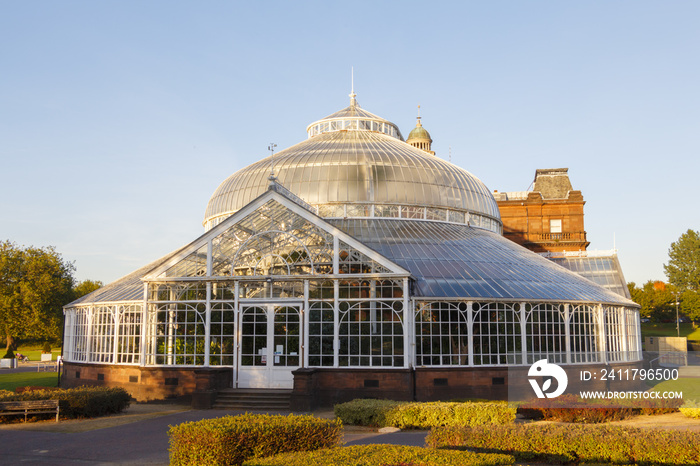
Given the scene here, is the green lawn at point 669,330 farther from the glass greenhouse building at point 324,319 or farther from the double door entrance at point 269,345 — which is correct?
the double door entrance at point 269,345

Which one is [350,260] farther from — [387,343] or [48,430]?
[48,430]

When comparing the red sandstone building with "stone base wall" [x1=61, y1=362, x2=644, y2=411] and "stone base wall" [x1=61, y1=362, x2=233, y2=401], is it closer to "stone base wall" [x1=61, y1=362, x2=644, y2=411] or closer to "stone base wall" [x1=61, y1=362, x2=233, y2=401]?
"stone base wall" [x1=61, y1=362, x2=644, y2=411]

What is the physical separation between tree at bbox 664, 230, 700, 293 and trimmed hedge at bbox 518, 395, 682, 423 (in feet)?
268

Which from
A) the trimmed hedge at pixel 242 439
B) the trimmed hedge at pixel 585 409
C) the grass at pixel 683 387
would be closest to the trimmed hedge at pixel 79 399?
the trimmed hedge at pixel 242 439

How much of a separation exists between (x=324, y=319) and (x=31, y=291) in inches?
1666

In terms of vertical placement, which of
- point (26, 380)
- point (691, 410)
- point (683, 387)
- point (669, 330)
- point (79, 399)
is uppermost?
point (669, 330)

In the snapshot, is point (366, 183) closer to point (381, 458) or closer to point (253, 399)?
point (253, 399)

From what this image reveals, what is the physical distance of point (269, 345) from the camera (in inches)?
967

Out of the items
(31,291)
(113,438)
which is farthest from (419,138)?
(113,438)

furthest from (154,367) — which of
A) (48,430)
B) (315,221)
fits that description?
(315,221)

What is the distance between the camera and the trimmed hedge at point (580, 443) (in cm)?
1225

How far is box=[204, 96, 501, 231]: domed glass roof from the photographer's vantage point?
33062 millimetres

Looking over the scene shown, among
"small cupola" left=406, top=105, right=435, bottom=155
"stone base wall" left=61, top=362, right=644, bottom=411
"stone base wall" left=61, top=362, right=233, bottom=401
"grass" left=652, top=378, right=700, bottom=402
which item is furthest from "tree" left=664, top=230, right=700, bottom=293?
"stone base wall" left=61, top=362, right=233, bottom=401

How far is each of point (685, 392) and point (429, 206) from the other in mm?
15180
